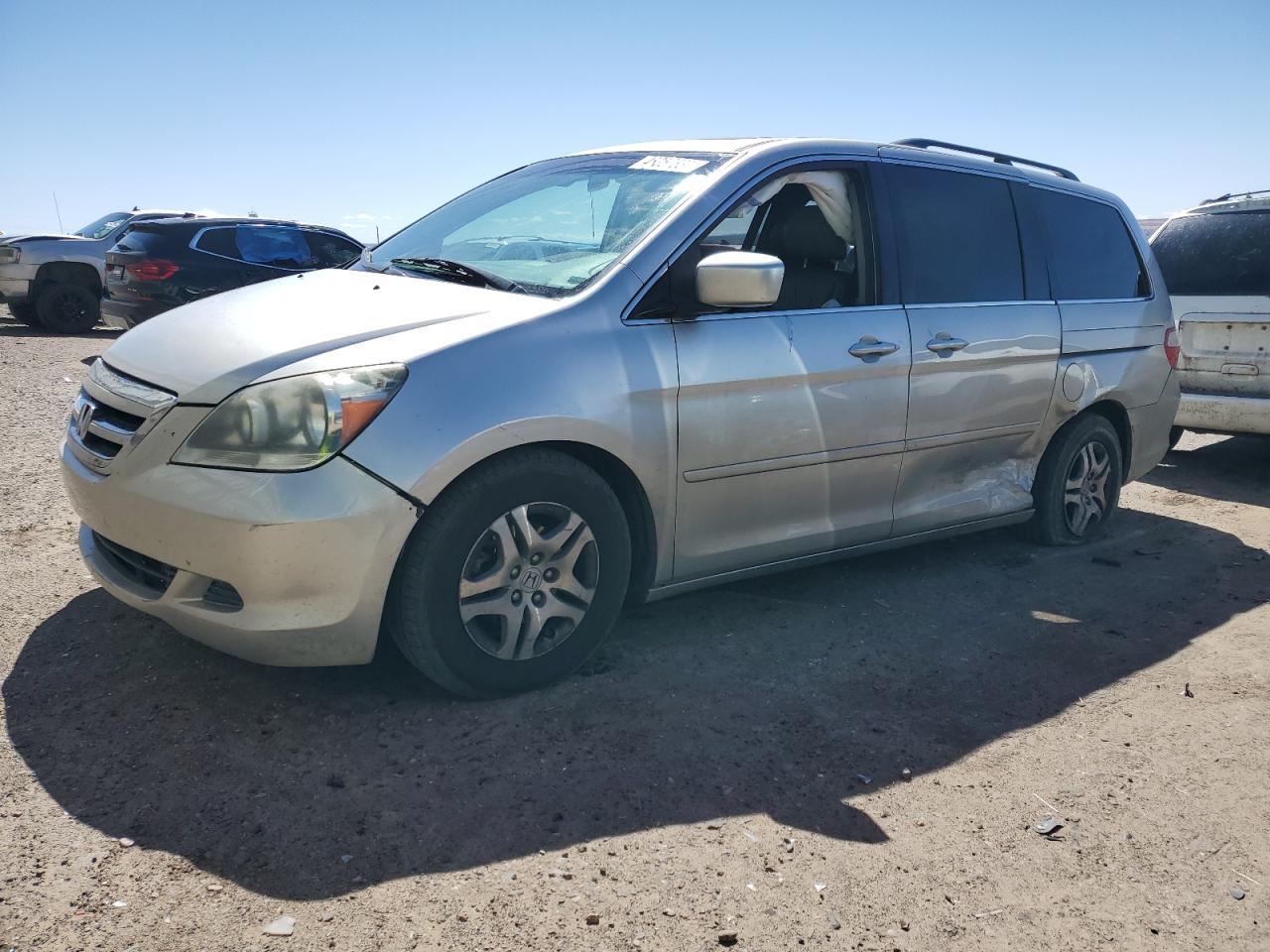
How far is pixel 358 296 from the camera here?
145 inches

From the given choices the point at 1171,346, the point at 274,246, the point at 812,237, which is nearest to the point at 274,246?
the point at 274,246

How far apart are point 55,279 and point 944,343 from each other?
14041 mm

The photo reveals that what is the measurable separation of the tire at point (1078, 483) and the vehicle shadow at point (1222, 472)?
72.3 inches

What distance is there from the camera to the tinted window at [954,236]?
4523 mm

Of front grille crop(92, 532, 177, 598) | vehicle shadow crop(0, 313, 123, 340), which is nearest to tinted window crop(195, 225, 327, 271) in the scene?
vehicle shadow crop(0, 313, 123, 340)

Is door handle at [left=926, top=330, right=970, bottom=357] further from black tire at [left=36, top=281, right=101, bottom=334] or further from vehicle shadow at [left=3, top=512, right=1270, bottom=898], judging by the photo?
black tire at [left=36, top=281, right=101, bottom=334]

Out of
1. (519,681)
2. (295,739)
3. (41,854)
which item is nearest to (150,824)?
(41,854)

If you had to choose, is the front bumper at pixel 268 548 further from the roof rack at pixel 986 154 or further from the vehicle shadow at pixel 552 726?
the roof rack at pixel 986 154

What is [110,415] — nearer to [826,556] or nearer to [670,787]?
[670,787]

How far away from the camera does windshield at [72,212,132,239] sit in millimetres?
16031

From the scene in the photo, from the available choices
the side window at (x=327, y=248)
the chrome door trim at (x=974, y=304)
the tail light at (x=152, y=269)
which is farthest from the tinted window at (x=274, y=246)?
the chrome door trim at (x=974, y=304)

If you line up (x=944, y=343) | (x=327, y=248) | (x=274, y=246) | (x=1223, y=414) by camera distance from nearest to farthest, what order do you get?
(x=944, y=343), (x=1223, y=414), (x=274, y=246), (x=327, y=248)

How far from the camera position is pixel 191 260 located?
11828 mm

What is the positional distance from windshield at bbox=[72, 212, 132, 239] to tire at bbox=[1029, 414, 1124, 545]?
14586mm
